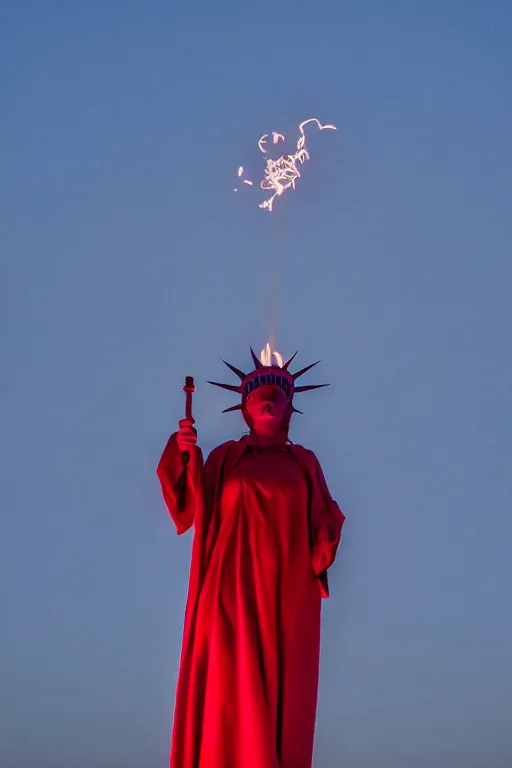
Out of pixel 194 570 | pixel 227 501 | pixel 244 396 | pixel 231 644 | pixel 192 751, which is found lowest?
pixel 192 751

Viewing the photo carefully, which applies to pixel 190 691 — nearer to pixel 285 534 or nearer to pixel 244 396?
pixel 285 534

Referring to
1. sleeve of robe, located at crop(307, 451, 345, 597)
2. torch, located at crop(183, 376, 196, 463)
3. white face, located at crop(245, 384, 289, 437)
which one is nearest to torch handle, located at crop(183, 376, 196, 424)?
torch, located at crop(183, 376, 196, 463)

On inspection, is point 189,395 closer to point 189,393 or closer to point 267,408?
point 189,393

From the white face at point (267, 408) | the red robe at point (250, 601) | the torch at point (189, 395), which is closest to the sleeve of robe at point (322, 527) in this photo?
the red robe at point (250, 601)

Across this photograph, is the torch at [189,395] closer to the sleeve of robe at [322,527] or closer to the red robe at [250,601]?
the red robe at [250,601]

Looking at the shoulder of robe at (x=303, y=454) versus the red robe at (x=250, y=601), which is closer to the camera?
the red robe at (x=250, y=601)

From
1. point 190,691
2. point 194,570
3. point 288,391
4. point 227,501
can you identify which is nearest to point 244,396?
point 288,391
